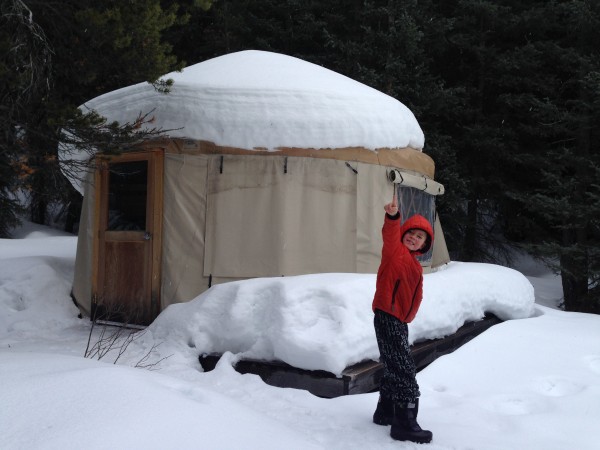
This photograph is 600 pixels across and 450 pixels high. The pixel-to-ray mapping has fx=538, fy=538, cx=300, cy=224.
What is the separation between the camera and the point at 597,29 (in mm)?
9891

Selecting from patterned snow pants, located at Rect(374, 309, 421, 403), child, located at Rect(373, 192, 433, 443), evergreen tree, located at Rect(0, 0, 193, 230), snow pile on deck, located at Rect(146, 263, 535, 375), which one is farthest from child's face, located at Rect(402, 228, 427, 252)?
evergreen tree, located at Rect(0, 0, 193, 230)

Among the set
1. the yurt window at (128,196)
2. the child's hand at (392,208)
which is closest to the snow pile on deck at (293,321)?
the child's hand at (392,208)

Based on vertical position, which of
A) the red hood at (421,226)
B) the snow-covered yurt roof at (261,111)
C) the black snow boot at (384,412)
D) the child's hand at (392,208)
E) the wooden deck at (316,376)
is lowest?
the wooden deck at (316,376)

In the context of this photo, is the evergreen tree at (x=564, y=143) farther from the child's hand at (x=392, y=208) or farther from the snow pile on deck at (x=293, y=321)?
the child's hand at (x=392, y=208)

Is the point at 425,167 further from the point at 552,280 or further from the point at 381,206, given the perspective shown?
the point at 552,280

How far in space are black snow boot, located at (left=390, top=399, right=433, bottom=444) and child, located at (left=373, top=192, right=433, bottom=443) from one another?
0.01 m

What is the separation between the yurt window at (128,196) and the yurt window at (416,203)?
9.16ft

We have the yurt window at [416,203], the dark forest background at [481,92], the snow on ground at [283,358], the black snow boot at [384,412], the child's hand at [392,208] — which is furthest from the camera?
the dark forest background at [481,92]

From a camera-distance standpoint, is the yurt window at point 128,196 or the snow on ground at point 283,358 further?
the yurt window at point 128,196

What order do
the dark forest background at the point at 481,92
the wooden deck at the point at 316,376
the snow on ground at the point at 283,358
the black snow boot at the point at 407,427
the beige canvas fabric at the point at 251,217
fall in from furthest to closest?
the dark forest background at the point at 481,92 → the beige canvas fabric at the point at 251,217 → the wooden deck at the point at 316,376 → the black snow boot at the point at 407,427 → the snow on ground at the point at 283,358

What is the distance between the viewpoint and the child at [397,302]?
301 cm

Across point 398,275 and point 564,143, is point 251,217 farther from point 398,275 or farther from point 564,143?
point 564,143

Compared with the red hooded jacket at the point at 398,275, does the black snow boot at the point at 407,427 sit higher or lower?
lower

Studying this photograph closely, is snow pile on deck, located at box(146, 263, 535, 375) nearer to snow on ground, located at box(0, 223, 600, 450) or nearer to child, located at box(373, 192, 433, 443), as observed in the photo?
snow on ground, located at box(0, 223, 600, 450)
